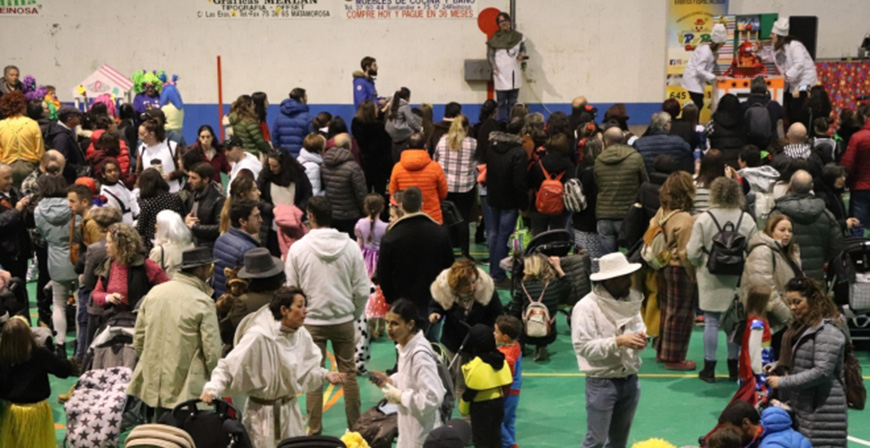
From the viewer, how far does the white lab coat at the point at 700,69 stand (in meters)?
18.0

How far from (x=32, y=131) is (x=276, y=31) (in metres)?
8.96

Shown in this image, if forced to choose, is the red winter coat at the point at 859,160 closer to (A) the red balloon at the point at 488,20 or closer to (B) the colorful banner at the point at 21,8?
(A) the red balloon at the point at 488,20

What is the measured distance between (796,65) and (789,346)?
11.3m

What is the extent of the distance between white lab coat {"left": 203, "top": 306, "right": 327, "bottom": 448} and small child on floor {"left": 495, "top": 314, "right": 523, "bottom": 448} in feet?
5.03

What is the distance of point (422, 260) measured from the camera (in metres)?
8.77

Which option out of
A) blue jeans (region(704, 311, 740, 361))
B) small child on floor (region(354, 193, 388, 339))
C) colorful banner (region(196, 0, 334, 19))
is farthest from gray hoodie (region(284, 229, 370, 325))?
colorful banner (region(196, 0, 334, 19))

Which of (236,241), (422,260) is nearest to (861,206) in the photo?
(422,260)

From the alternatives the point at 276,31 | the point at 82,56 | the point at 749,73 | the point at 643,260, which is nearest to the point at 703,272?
the point at 643,260

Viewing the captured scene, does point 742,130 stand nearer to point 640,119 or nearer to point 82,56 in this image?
point 640,119

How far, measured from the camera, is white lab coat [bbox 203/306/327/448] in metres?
6.65

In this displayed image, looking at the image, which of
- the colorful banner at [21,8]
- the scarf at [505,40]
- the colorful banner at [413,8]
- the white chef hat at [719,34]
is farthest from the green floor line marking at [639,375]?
the colorful banner at [21,8]

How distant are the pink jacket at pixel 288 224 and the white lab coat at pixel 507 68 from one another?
10.2 m

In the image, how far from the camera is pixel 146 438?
5395mm

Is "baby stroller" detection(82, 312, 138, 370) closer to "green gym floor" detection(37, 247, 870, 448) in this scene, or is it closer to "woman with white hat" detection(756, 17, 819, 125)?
"green gym floor" detection(37, 247, 870, 448)
